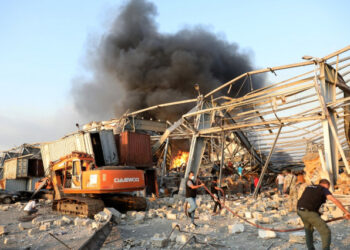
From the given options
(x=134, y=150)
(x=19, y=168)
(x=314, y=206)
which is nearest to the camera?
(x=314, y=206)

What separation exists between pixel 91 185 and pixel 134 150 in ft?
23.4

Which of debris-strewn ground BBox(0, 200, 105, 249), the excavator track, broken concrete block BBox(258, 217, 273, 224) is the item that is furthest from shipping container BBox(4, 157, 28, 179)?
broken concrete block BBox(258, 217, 273, 224)

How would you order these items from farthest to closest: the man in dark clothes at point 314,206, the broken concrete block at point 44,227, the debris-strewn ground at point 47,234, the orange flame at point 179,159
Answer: the orange flame at point 179,159 < the broken concrete block at point 44,227 < the debris-strewn ground at point 47,234 < the man in dark clothes at point 314,206

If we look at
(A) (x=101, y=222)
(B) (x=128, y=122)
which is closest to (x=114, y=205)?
(A) (x=101, y=222)

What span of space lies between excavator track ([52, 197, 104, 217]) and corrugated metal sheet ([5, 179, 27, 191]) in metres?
12.2

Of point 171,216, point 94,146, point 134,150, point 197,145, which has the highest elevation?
point 94,146

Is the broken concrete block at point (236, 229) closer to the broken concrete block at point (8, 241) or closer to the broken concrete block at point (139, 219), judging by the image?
the broken concrete block at point (139, 219)

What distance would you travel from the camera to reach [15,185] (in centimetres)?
2141

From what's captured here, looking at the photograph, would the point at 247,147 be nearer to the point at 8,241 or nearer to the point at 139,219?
the point at 139,219

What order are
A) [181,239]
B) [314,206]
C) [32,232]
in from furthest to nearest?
[32,232]
[181,239]
[314,206]

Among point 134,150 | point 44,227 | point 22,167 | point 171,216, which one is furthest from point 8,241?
point 22,167

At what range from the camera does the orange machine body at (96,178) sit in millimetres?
9766

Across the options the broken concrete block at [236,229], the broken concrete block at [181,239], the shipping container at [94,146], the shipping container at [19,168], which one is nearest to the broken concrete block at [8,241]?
the broken concrete block at [181,239]

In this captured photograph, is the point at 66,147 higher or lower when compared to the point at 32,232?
higher
